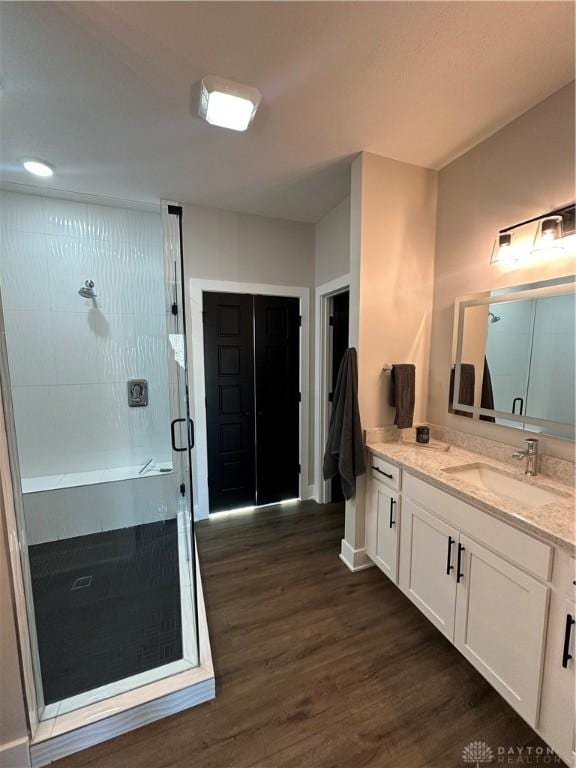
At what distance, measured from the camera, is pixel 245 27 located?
1160mm

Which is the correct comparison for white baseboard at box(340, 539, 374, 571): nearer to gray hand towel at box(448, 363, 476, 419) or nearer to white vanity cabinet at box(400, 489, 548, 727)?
white vanity cabinet at box(400, 489, 548, 727)

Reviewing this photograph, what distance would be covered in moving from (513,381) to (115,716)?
242 centimetres

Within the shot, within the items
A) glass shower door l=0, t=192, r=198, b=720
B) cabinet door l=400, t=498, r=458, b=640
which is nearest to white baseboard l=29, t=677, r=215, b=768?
glass shower door l=0, t=192, r=198, b=720

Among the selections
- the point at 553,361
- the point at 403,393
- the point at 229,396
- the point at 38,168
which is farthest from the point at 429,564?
the point at 38,168

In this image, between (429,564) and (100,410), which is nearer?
(429,564)

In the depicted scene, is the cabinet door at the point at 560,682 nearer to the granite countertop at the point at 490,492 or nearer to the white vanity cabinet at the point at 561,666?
the white vanity cabinet at the point at 561,666

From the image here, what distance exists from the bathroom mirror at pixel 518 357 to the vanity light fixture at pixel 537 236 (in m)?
0.17

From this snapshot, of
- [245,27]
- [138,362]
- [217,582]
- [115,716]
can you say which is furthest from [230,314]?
[115,716]

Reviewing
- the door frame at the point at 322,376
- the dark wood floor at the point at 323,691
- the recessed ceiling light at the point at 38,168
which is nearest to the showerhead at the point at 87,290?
the recessed ceiling light at the point at 38,168

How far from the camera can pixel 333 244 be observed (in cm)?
279

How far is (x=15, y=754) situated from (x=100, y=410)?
6.54ft

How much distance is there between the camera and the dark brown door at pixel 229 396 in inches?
110

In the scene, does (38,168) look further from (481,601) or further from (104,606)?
(481,601)

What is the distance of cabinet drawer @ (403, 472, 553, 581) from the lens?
1.13 meters
